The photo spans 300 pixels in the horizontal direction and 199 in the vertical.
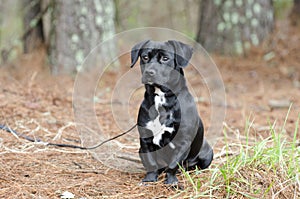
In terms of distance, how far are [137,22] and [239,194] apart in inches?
310

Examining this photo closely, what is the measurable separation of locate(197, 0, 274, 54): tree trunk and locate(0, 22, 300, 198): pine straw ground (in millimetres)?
222

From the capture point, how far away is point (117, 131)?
5055 millimetres

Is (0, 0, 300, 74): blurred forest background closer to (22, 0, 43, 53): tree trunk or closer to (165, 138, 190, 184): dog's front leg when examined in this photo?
(22, 0, 43, 53): tree trunk

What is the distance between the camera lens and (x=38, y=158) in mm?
3920

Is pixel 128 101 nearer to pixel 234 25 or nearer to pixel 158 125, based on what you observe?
pixel 158 125

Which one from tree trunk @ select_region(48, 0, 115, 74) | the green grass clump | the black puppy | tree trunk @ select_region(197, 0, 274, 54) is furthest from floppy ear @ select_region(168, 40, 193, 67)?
tree trunk @ select_region(197, 0, 274, 54)

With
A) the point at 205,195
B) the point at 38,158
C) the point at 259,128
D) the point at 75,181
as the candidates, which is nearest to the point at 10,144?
the point at 38,158

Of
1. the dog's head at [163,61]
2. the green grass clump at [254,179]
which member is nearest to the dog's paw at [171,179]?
the green grass clump at [254,179]

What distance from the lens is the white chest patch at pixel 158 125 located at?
11.2 ft

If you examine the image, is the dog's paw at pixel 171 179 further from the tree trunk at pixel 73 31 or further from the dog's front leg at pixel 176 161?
the tree trunk at pixel 73 31

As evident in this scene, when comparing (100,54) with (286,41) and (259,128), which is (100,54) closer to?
(259,128)

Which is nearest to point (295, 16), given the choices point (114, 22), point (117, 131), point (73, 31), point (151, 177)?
point (114, 22)

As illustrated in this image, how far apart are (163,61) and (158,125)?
466 millimetres

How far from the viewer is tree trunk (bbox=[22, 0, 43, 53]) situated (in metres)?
7.30
